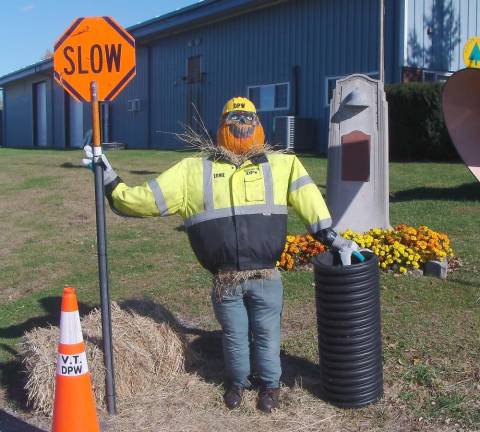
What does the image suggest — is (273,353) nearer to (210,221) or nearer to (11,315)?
(210,221)

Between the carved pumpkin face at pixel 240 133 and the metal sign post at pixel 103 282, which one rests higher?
Answer: the carved pumpkin face at pixel 240 133

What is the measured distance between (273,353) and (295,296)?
2180 mm

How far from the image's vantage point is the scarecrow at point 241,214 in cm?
438

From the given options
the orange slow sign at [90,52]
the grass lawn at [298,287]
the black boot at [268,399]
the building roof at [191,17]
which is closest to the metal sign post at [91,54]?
the orange slow sign at [90,52]

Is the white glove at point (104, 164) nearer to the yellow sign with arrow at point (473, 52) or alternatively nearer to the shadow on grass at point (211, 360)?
the shadow on grass at point (211, 360)

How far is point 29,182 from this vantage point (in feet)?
50.5

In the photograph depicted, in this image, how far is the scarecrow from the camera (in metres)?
4.38

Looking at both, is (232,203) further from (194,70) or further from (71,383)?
(194,70)

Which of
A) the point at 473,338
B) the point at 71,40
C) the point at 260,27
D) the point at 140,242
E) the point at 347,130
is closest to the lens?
the point at 71,40

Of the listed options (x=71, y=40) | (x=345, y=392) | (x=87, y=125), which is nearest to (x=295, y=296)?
(x=345, y=392)

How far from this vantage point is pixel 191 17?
77.9ft

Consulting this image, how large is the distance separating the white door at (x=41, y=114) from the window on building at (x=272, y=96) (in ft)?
62.3

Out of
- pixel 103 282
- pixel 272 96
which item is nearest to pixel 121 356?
pixel 103 282

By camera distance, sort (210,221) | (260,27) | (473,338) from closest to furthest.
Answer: (210,221) < (473,338) < (260,27)
